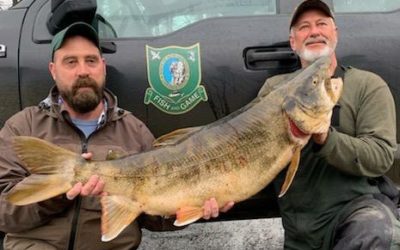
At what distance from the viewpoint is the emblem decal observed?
3.40 metres

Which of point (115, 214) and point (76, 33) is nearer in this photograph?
point (115, 214)

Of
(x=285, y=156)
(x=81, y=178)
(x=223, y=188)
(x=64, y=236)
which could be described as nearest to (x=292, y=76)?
(x=285, y=156)

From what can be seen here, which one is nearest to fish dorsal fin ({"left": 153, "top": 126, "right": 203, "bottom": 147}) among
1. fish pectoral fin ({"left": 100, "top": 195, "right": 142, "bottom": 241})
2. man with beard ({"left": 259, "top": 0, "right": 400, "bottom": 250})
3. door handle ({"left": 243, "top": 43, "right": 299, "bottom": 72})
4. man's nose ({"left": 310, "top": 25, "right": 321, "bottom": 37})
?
fish pectoral fin ({"left": 100, "top": 195, "right": 142, "bottom": 241})

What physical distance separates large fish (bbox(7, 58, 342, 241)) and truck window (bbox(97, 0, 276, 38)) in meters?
0.90

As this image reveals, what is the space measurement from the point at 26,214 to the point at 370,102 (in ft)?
5.69

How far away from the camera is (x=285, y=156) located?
2820 millimetres

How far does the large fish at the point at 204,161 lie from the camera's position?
2.77 meters

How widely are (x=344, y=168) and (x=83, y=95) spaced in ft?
4.29

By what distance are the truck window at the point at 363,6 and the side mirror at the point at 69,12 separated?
1359 mm

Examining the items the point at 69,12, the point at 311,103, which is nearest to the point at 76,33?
the point at 69,12

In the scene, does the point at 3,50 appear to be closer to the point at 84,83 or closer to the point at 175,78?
the point at 84,83

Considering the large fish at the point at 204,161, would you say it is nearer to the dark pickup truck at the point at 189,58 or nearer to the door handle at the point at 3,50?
the dark pickup truck at the point at 189,58

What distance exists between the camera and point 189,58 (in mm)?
3416

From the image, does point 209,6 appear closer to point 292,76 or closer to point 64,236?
point 292,76
